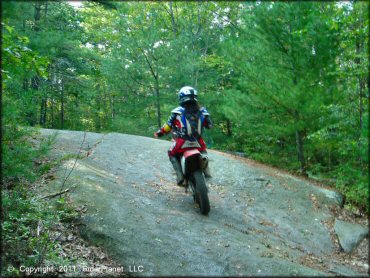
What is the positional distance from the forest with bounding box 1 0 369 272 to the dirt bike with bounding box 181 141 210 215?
2.13m

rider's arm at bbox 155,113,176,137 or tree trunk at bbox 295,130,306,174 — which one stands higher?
rider's arm at bbox 155,113,176,137

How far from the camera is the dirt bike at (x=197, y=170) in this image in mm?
5176

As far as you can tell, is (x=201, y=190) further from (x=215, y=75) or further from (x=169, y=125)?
(x=215, y=75)

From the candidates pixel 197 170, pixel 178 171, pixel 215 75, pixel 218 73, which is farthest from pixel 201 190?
pixel 218 73

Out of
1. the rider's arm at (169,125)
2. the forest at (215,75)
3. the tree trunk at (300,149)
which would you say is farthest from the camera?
the tree trunk at (300,149)

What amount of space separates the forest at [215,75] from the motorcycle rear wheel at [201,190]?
2291 millimetres

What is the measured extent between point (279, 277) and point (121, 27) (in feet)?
39.6

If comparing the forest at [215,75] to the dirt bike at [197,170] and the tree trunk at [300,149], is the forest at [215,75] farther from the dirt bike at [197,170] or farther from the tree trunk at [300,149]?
the dirt bike at [197,170]

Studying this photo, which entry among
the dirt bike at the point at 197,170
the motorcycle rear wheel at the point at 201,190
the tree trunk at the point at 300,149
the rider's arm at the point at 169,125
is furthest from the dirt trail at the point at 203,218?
the rider's arm at the point at 169,125

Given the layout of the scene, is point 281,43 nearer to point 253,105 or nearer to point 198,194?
point 253,105

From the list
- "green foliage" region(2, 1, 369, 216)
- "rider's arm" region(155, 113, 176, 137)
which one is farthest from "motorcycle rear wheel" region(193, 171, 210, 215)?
"green foliage" region(2, 1, 369, 216)

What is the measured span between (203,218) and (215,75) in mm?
11441

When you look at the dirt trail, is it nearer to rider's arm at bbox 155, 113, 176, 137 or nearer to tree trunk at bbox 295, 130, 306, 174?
tree trunk at bbox 295, 130, 306, 174

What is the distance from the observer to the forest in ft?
12.8
